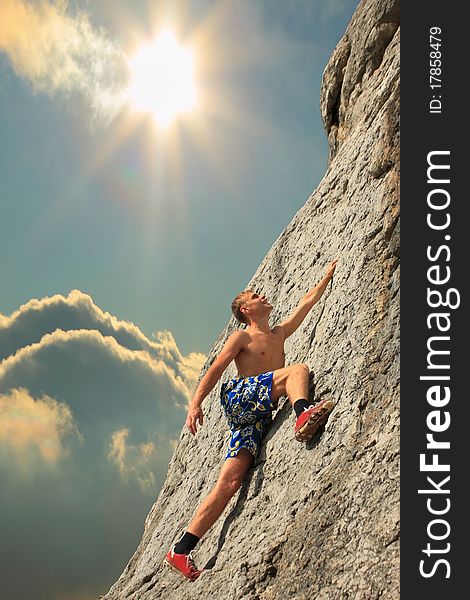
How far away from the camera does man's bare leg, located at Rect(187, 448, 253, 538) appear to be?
19.7 ft

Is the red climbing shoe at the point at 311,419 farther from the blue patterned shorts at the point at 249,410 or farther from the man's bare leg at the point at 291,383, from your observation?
the blue patterned shorts at the point at 249,410

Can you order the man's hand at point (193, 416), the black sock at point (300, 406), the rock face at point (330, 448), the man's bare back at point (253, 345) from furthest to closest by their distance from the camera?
the man's bare back at point (253, 345), the man's hand at point (193, 416), the black sock at point (300, 406), the rock face at point (330, 448)

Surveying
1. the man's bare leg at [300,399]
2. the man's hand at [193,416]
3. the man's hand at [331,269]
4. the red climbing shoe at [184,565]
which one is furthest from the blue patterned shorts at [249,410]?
the man's hand at [331,269]

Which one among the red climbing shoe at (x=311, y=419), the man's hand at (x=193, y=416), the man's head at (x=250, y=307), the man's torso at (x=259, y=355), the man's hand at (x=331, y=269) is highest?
the man's hand at (x=331, y=269)

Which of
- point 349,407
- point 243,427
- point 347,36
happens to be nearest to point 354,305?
point 349,407

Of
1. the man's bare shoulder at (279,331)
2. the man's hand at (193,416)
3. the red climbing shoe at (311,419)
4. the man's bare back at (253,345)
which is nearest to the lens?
the red climbing shoe at (311,419)

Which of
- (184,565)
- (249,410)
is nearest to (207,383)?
(249,410)

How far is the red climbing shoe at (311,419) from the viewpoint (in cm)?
530

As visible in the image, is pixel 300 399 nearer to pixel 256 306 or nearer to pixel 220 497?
pixel 220 497

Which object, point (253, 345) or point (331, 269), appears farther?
point (331, 269)

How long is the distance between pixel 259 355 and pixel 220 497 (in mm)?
1429

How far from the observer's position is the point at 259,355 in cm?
659

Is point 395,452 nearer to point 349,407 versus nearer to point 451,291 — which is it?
point 349,407

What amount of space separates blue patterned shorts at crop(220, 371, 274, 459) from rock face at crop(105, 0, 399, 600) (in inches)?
4.8
